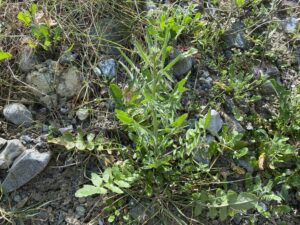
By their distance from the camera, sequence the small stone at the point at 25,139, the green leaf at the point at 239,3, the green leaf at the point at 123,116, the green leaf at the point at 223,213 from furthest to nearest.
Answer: the green leaf at the point at 239,3, the small stone at the point at 25,139, the green leaf at the point at 223,213, the green leaf at the point at 123,116

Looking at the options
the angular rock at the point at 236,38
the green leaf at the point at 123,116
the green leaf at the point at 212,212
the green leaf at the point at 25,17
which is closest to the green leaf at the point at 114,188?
the green leaf at the point at 123,116

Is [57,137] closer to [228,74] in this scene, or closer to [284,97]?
[228,74]

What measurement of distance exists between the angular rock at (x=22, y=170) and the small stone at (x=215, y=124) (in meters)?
0.84

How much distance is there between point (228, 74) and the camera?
2408 millimetres

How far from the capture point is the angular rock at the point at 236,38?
2.48m

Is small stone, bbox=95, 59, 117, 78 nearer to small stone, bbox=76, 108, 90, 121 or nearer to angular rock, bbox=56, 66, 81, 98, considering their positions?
angular rock, bbox=56, 66, 81, 98

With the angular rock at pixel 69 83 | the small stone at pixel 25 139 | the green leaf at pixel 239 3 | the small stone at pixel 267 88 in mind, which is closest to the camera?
the small stone at pixel 25 139

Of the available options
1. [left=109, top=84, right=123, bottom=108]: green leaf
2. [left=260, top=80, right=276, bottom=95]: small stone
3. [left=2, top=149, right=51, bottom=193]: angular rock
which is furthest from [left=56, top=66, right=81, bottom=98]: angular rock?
[left=260, top=80, right=276, bottom=95]: small stone

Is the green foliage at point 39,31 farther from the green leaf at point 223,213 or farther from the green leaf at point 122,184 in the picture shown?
the green leaf at point 223,213

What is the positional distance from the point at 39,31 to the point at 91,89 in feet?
1.33

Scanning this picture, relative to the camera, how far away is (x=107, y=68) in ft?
7.56

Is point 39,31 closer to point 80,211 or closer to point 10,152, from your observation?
point 10,152

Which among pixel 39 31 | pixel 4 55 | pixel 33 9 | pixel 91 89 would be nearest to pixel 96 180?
pixel 91 89

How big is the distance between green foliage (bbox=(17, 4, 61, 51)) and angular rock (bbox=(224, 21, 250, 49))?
0.95 m
